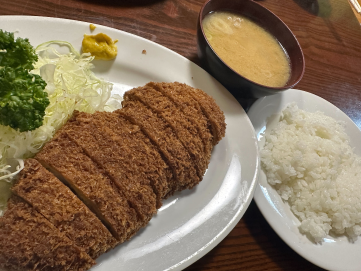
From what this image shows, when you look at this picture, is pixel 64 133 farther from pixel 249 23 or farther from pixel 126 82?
pixel 249 23

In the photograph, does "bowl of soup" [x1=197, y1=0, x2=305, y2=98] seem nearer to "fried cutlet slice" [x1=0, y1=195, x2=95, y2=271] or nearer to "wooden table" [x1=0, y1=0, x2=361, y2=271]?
"wooden table" [x1=0, y1=0, x2=361, y2=271]

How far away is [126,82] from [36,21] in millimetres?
748

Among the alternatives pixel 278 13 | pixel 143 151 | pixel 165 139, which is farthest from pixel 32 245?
pixel 278 13

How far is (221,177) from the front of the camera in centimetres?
182

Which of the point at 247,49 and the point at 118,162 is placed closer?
the point at 118,162

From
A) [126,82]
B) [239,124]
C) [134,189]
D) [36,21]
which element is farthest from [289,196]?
[36,21]

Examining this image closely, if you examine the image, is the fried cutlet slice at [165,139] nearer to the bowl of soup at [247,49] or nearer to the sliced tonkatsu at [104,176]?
the sliced tonkatsu at [104,176]

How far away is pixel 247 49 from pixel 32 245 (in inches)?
85.1

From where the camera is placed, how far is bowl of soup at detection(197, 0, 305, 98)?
2.09 m

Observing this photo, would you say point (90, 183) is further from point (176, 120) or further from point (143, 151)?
point (176, 120)

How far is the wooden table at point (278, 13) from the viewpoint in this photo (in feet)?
Result: 5.76

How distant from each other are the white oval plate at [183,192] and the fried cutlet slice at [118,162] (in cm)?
18

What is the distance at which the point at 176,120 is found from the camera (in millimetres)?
1625

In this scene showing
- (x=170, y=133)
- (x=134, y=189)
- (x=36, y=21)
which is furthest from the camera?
(x=36, y=21)
